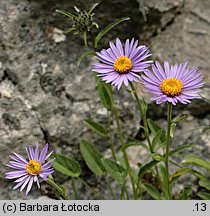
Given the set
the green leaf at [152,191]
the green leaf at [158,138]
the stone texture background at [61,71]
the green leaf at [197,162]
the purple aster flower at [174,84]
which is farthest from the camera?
the stone texture background at [61,71]

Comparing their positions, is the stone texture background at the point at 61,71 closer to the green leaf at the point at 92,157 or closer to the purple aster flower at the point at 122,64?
the green leaf at the point at 92,157

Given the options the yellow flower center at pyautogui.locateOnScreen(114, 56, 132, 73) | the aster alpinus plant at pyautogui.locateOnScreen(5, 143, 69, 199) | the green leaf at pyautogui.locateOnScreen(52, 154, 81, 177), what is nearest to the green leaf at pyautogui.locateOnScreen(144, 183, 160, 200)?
the green leaf at pyautogui.locateOnScreen(52, 154, 81, 177)

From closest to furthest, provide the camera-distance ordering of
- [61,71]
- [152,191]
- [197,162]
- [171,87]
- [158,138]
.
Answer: [171,87], [158,138], [197,162], [152,191], [61,71]

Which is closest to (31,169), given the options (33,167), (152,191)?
(33,167)

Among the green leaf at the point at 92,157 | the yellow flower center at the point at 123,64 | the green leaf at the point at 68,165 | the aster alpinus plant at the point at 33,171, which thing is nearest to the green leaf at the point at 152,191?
the green leaf at the point at 92,157

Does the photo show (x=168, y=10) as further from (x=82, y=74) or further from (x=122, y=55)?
(x=122, y=55)

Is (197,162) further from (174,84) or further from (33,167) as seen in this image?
(33,167)
